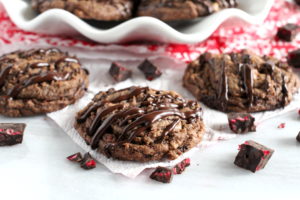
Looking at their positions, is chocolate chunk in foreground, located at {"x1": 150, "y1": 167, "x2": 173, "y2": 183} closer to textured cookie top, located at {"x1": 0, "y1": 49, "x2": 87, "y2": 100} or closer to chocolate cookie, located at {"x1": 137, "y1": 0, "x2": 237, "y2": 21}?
textured cookie top, located at {"x1": 0, "y1": 49, "x2": 87, "y2": 100}

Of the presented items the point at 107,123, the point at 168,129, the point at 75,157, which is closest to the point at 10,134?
the point at 75,157

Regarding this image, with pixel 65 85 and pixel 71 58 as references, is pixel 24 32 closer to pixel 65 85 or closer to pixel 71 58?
pixel 71 58

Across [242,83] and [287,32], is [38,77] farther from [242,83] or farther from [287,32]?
[287,32]

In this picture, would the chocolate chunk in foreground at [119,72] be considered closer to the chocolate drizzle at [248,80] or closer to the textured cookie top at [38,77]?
the textured cookie top at [38,77]

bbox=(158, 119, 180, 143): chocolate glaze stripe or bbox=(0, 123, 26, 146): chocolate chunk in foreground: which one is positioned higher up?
bbox=(158, 119, 180, 143): chocolate glaze stripe

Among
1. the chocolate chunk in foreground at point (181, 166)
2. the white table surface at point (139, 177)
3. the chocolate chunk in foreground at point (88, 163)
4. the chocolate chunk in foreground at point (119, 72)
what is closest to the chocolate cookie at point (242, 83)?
the white table surface at point (139, 177)

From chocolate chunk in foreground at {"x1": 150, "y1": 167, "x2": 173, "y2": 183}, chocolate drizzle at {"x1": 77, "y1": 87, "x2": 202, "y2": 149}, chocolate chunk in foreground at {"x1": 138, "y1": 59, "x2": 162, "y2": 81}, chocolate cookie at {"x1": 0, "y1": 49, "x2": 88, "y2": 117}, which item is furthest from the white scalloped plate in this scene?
chocolate chunk in foreground at {"x1": 150, "y1": 167, "x2": 173, "y2": 183}

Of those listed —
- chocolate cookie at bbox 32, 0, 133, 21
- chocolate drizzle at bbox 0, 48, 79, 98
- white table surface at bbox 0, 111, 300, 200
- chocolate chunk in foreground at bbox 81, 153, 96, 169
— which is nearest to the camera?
white table surface at bbox 0, 111, 300, 200
